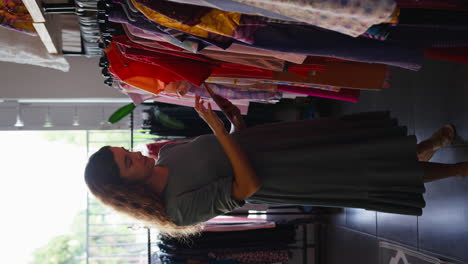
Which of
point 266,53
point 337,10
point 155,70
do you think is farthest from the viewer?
point 155,70

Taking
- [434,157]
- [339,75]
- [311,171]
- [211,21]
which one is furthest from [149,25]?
[434,157]

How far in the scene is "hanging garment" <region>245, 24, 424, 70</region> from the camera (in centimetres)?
192

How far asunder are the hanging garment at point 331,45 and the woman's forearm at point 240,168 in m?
0.40

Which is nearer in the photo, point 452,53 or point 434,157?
point 452,53

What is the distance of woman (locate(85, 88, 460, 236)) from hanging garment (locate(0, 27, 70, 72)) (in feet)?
4.64

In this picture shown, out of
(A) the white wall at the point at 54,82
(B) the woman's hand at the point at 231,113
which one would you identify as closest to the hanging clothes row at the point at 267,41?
(B) the woman's hand at the point at 231,113

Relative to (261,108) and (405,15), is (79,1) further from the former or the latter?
(261,108)

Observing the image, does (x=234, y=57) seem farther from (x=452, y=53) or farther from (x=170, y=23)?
(x=452, y=53)

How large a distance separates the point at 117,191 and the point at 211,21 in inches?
30.9

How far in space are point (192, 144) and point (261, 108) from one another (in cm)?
185

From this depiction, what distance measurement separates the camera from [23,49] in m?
3.02

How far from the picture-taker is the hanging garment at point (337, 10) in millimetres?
1289

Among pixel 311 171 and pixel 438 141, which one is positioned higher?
pixel 438 141

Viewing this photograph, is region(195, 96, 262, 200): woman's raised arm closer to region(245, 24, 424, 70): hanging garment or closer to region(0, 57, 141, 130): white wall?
region(245, 24, 424, 70): hanging garment
